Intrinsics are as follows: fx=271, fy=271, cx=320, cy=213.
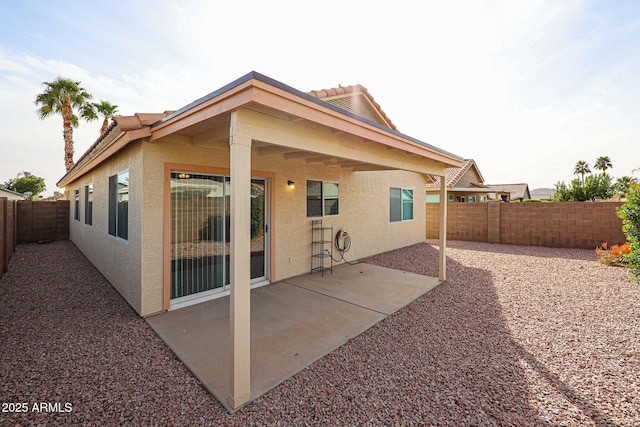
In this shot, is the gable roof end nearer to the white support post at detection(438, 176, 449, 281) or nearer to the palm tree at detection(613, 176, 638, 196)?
the palm tree at detection(613, 176, 638, 196)

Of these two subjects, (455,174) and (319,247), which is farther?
(455,174)

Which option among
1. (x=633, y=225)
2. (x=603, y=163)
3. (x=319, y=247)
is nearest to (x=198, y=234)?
(x=319, y=247)

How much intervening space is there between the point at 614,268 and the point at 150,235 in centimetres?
1090

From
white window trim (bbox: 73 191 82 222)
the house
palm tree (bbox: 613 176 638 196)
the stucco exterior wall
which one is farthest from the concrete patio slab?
white window trim (bbox: 73 191 82 222)

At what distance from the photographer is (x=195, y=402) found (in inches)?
96.1

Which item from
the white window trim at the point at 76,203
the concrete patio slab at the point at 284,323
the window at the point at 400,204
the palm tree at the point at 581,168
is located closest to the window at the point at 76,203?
the white window trim at the point at 76,203

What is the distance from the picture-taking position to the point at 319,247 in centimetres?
706

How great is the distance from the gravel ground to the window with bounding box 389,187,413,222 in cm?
525

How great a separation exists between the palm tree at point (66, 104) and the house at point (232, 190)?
35.4 ft

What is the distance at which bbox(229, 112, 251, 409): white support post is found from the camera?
2410mm

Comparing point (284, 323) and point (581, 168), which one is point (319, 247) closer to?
point (284, 323)

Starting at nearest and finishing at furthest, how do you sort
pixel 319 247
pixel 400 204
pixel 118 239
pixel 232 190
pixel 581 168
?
pixel 232 190 → pixel 118 239 → pixel 319 247 → pixel 400 204 → pixel 581 168

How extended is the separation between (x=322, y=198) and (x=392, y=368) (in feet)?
15.7

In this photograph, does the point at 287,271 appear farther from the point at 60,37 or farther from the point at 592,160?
the point at 592,160
